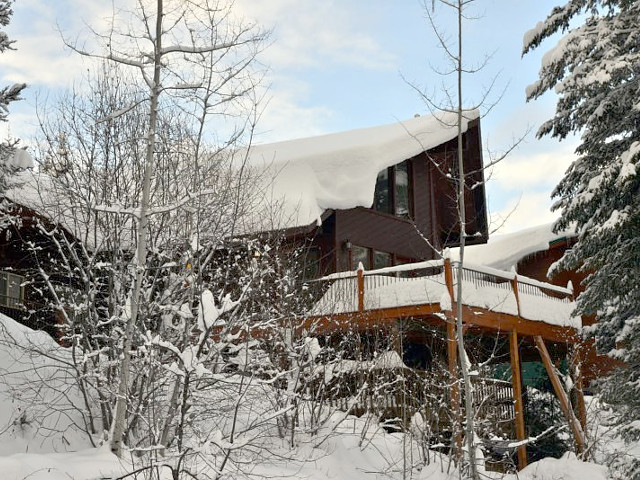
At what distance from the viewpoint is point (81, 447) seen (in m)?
12.1

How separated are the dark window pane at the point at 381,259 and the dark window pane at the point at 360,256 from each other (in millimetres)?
267

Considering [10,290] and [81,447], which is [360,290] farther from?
[10,290]

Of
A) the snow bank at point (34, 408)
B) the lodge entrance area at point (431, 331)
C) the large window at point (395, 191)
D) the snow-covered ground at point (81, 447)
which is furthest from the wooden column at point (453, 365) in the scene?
the large window at point (395, 191)

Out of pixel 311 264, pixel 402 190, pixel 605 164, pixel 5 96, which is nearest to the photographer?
pixel 5 96

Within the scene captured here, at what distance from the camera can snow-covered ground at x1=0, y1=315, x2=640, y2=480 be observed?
32.6 ft

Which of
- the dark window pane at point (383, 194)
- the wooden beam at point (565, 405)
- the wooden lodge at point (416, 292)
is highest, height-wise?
the dark window pane at point (383, 194)

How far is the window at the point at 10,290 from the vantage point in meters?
18.9

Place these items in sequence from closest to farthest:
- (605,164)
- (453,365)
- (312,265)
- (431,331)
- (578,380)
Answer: (605,164) → (453,365) → (431,331) → (578,380) → (312,265)

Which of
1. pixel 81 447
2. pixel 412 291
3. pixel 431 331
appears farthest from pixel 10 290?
pixel 431 331

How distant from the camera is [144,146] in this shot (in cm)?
1402

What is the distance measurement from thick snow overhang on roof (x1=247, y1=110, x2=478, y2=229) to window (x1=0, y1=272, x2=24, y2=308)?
648 centimetres

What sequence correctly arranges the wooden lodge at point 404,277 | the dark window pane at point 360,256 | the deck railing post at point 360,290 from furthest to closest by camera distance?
the dark window pane at point 360,256
the deck railing post at point 360,290
the wooden lodge at point 404,277

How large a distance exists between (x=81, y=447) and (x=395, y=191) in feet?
44.3

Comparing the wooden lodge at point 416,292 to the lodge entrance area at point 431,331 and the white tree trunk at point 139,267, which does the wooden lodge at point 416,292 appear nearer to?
the lodge entrance area at point 431,331
